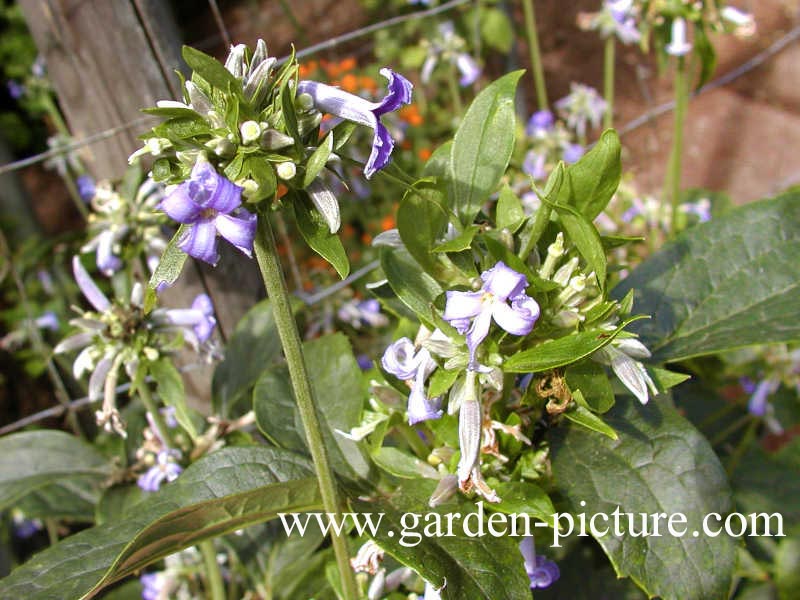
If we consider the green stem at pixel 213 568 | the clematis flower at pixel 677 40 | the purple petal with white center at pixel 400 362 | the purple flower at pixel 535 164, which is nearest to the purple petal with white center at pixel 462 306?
the purple petal with white center at pixel 400 362

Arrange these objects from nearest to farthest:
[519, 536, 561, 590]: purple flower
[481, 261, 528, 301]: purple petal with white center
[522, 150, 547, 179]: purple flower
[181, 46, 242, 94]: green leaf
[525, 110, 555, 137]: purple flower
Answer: [181, 46, 242, 94]: green leaf < [481, 261, 528, 301]: purple petal with white center < [519, 536, 561, 590]: purple flower < [522, 150, 547, 179]: purple flower < [525, 110, 555, 137]: purple flower

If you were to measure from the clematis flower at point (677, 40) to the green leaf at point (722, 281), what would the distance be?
2.50 feet

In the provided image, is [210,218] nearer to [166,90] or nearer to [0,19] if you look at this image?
[166,90]

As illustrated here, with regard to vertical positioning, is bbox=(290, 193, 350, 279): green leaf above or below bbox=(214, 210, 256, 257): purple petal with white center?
below

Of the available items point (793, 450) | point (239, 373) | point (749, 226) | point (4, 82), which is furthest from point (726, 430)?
point (4, 82)

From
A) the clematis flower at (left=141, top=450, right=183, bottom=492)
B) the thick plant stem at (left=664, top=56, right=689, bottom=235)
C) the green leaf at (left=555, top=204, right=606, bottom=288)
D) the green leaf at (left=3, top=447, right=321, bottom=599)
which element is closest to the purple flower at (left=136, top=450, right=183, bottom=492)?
the clematis flower at (left=141, top=450, right=183, bottom=492)

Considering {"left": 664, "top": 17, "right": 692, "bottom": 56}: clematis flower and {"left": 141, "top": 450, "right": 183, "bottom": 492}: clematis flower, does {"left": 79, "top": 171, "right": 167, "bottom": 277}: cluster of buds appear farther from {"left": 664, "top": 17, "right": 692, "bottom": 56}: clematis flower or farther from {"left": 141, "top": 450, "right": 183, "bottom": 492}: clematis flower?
{"left": 664, "top": 17, "right": 692, "bottom": 56}: clematis flower

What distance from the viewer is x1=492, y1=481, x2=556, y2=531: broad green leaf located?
0.86 m

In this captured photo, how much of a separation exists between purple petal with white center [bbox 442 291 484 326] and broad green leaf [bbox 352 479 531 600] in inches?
9.8

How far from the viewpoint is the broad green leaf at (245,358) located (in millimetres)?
1415

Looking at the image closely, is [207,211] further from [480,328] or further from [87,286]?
[87,286]

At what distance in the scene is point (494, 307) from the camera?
0.78 metres

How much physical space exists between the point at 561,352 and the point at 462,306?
112 millimetres

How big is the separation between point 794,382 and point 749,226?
0.92 meters
